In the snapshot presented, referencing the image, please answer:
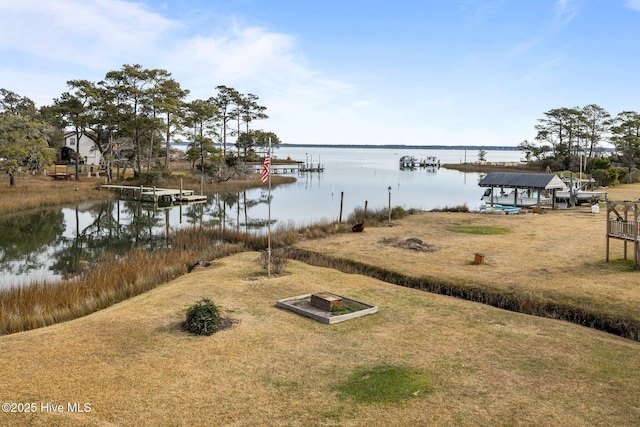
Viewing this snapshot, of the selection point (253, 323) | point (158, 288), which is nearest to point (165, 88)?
point (158, 288)

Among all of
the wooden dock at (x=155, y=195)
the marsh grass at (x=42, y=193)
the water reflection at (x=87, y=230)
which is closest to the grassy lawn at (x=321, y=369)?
the water reflection at (x=87, y=230)

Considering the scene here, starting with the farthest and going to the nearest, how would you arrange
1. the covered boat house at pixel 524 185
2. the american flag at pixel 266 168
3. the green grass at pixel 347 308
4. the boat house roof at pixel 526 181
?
the covered boat house at pixel 524 185 < the boat house roof at pixel 526 181 < the american flag at pixel 266 168 < the green grass at pixel 347 308

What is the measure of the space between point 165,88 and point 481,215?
34359 mm

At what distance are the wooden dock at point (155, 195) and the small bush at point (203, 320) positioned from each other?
3173 cm

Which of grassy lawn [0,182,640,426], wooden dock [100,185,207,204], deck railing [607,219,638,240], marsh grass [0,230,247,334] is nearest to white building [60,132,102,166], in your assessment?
wooden dock [100,185,207,204]

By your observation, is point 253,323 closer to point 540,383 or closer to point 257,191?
point 540,383

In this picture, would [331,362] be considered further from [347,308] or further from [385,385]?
[347,308]

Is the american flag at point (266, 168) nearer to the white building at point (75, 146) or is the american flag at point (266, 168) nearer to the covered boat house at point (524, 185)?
the covered boat house at point (524, 185)

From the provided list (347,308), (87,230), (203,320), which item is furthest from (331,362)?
(87,230)

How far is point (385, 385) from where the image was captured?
24.0 feet

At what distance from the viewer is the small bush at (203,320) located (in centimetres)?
934

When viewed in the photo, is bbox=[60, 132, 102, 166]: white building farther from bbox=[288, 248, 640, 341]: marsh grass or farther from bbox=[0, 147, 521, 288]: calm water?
bbox=[288, 248, 640, 341]: marsh grass

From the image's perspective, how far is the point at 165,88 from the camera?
161ft

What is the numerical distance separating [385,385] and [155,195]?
3725 centimetres
